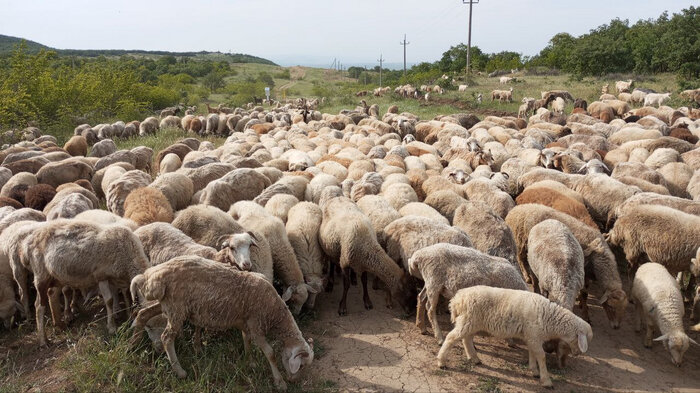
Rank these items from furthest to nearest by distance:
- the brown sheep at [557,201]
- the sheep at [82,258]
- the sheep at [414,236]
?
1. the brown sheep at [557,201]
2. the sheep at [414,236]
3. the sheep at [82,258]

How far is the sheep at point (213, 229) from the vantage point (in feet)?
22.2

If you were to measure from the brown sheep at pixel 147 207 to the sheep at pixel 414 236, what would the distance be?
379 cm

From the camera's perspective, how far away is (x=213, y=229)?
7172 millimetres

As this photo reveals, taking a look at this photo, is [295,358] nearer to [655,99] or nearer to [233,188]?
[233,188]

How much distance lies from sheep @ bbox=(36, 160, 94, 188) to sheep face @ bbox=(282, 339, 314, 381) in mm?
9007

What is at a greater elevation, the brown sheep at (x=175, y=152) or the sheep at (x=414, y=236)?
the brown sheep at (x=175, y=152)

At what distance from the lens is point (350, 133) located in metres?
18.6

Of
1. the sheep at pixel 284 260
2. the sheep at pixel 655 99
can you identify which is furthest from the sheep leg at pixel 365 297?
the sheep at pixel 655 99

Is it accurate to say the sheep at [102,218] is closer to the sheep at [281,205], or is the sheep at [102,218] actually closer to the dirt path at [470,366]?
the sheep at [281,205]

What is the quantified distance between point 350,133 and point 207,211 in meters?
11.7

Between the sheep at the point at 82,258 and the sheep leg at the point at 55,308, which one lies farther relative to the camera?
the sheep leg at the point at 55,308

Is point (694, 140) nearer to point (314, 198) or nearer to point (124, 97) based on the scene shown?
point (314, 198)

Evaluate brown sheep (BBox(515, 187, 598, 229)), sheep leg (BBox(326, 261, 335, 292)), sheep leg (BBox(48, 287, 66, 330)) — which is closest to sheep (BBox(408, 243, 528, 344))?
sheep leg (BBox(326, 261, 335, 292))

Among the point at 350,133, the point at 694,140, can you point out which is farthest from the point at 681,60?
the point at 350,133
